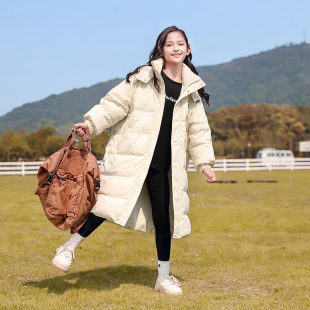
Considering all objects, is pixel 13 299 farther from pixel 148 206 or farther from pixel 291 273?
pixel 291 273

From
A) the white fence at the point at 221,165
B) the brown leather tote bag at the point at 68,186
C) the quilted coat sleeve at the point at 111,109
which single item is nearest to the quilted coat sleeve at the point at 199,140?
the quilted coat sleeve at the point at 111,109

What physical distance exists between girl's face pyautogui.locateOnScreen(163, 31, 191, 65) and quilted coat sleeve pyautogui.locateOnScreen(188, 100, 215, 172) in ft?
1.50

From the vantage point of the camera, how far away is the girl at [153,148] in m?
3.49

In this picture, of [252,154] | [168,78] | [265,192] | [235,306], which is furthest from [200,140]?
[252,154]

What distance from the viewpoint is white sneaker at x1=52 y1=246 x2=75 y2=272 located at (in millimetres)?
3457

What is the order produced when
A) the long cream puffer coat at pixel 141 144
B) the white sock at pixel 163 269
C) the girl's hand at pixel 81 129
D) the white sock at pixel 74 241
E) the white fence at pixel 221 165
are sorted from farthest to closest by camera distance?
the white fence at pixel 221 165, the white sock at pixel 163 269, the white sock at pixel 74 241, the long cream puffer coat at pixel 141 144, the girl's hand at pixel 81 129

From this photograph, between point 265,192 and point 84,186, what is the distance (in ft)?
37.3

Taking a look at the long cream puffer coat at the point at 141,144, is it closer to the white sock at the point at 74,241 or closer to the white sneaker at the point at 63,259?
the white sock at the point at 74,241

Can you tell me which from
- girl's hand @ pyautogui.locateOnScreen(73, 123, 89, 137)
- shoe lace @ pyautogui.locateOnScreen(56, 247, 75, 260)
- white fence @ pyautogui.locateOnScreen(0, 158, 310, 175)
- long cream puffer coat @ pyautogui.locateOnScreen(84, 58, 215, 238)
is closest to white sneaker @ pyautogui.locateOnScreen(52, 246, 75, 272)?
shoe lace @ pyautogui.locateOnScreen(56, 247, 75, 260)

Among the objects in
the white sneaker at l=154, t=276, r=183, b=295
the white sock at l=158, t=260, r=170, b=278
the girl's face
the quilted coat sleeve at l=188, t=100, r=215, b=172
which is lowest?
the white sneaker at l=154, t=276, r=183, b=295

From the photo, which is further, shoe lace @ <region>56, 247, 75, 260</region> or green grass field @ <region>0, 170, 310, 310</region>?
shoe lace @ <region>56, 247, 75, 260</region>

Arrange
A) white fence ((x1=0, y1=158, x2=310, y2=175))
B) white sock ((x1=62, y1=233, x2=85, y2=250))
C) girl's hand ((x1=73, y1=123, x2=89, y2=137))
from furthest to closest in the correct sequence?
white fence ((x1=0, y1=158, x2=310, y2=175)), white sock ((x1=62, y1=233, x2=85, y2=250)), girl's hand ((x1=73, y1=123, x2=89, y2=137))

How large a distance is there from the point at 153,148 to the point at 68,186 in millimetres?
749

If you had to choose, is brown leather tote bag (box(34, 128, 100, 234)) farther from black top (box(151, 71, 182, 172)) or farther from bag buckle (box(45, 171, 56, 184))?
black top (box(151, 71, 182, 172))
